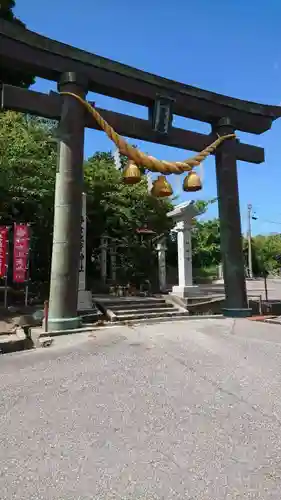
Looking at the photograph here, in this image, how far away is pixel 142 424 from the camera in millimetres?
3299

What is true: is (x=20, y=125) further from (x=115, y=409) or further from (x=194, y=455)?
(x=194, y=455)

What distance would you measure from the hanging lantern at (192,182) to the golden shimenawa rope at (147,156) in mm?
223

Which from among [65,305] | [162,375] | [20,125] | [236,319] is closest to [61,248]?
[65,305]

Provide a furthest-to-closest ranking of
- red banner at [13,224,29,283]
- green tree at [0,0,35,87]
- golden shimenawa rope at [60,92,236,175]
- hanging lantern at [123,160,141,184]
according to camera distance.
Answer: green tree at [0,0,35,87] → red banner at [13,224,29,283] → hanging lantern at [123,160,141,184] → golden shimenawa rope at [60,92,236,175]

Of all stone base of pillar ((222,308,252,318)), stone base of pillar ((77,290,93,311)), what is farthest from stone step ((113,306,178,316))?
stone base of pillar ((222,308,252,318))

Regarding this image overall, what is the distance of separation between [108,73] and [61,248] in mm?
4591

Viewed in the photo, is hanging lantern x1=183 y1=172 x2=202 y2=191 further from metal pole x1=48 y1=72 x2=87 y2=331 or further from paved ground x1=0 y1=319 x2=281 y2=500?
paved ground x1=0 y1=319 x2=281 y2=500

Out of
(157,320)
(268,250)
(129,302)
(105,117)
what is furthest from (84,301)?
(268,250)

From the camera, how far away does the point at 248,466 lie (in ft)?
8.58

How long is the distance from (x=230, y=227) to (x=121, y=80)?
4965 mm

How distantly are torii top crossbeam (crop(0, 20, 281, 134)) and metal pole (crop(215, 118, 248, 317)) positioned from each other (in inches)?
23.6

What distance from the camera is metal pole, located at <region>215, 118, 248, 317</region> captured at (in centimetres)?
1037

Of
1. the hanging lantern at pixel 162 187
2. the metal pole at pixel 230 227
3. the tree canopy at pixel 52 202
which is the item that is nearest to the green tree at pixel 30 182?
the tree canopy at pixel 52 202

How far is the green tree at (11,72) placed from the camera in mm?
13864
